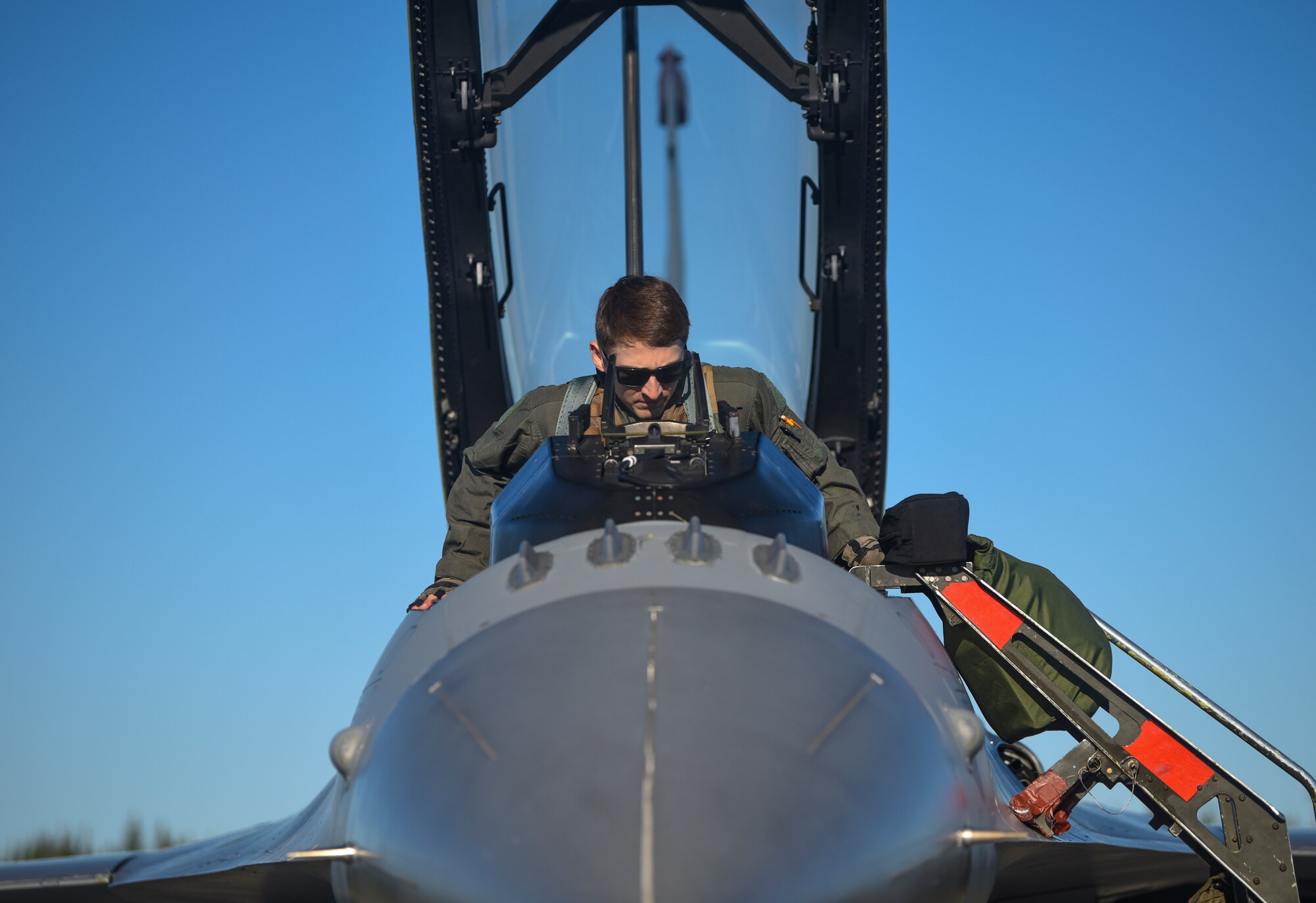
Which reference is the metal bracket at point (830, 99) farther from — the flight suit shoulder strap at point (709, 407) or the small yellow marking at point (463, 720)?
the small yellow marking at point (463, 720)

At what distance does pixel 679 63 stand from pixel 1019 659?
3.62m

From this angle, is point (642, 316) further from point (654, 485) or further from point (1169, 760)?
point (1169, 760)

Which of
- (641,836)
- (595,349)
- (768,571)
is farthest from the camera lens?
(595,349)

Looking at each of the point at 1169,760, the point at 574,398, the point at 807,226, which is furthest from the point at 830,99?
the point at 1169,760

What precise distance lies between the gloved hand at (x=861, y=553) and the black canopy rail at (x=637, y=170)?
2.49 m

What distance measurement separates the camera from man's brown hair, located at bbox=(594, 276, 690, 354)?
4027 mm

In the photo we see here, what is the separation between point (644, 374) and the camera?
3.82 metres

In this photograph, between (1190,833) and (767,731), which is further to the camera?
(1190,833)

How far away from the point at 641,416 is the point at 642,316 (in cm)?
34

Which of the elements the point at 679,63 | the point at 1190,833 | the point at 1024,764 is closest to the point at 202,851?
the point at 1024,764

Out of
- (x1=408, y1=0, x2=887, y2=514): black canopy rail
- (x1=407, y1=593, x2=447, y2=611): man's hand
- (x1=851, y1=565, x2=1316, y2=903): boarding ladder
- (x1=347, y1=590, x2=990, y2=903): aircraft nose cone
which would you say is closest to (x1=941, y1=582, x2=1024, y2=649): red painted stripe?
(x1=851, y1=565, x2=1316, y2=903): boarding ladder

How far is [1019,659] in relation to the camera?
11.5 feet

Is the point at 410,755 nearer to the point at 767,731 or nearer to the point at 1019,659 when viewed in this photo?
the point at 767,731

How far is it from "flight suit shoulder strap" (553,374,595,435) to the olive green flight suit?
0.04 metres
